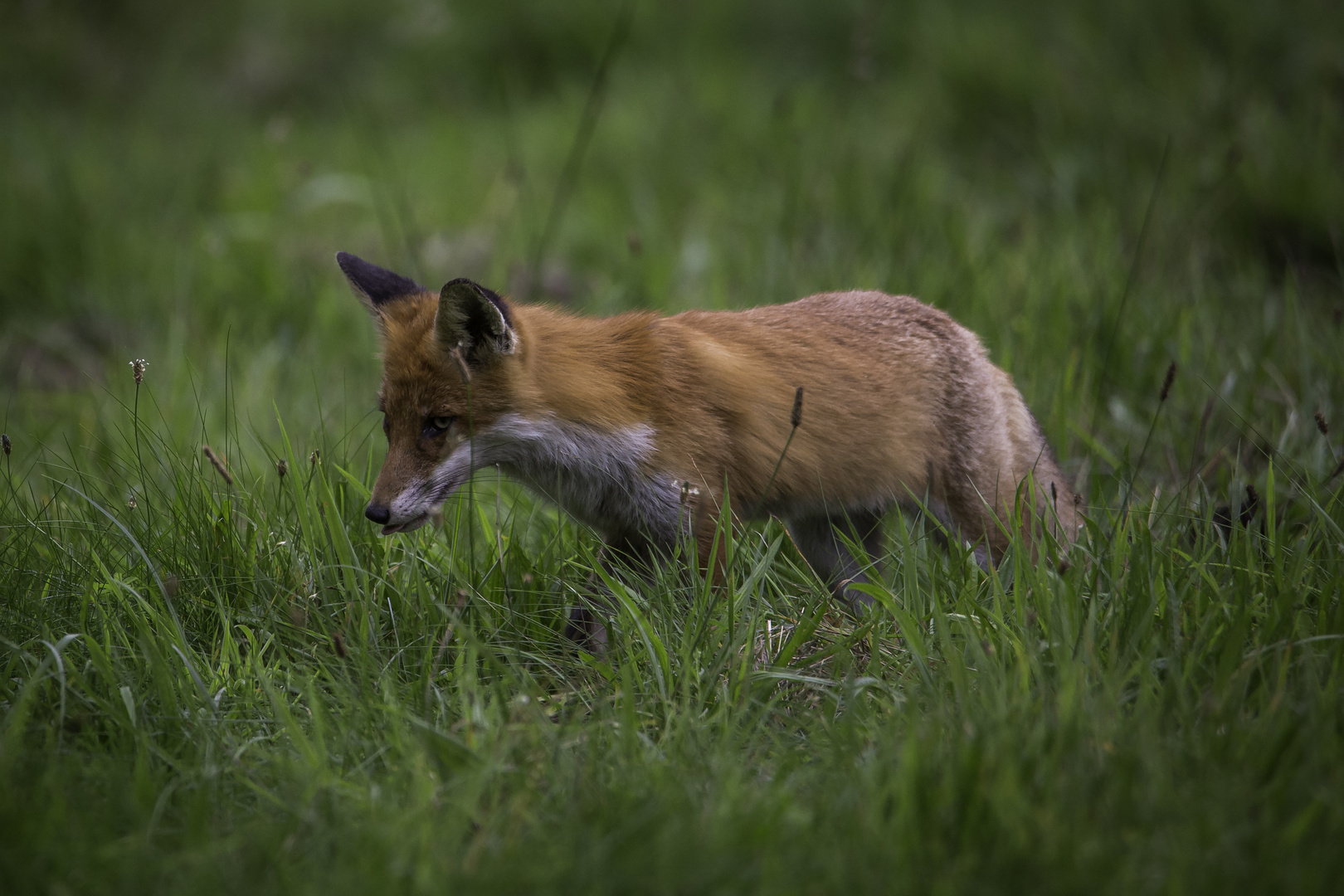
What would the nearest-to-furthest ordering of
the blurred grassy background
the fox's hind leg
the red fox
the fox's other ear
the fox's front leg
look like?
1. the fox's front leg
2. the fox's other ear
3. the red fox
4. the fox's hind leg
5. the blurred grassy background

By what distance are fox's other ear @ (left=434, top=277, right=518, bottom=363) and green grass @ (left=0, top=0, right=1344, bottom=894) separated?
26.5 inches

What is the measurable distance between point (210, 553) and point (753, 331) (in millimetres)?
2118

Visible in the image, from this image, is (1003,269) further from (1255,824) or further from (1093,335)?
(1255,824)

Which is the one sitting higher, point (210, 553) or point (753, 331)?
point (753, 331)

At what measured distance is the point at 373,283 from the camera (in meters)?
4.10

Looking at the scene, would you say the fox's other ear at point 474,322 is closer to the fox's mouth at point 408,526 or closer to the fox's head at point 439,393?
the fox's head at point 439,393

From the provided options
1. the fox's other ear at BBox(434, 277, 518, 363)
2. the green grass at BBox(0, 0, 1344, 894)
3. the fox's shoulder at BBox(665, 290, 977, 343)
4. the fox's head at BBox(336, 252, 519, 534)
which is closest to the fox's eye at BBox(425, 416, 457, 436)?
the fox's head at BBox(336, 252, 519, 534)

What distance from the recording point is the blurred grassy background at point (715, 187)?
602 centimetres

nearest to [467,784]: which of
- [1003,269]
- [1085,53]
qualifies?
[1003,269]

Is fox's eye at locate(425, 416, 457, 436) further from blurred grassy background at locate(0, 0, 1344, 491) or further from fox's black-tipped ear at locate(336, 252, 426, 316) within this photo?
blurred grassy background at locate(0, 0, 1344, 491)

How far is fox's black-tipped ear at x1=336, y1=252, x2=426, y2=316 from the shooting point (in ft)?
13.4

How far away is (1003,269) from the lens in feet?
21.2

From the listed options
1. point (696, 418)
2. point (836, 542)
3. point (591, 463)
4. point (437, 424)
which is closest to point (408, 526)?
point (437, 424)

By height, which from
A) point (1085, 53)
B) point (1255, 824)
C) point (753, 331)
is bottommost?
point (1255, 824)
